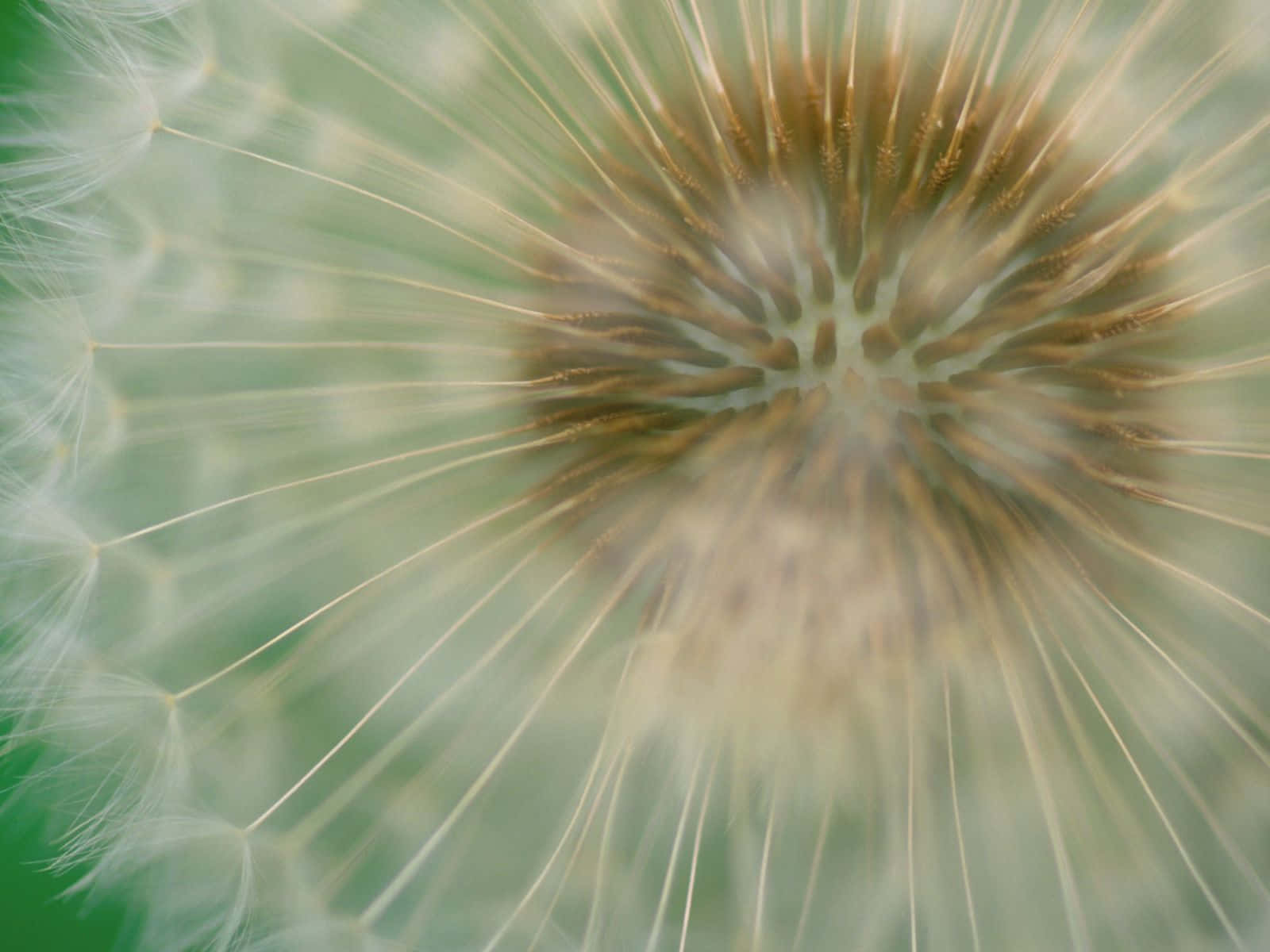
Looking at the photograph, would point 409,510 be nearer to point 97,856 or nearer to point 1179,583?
point 97,856

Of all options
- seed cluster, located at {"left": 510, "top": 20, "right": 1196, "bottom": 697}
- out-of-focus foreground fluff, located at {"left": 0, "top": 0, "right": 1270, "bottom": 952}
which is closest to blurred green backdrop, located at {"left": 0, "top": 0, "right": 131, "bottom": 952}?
out-of-focus foreground fluff, located at {"left": 0, "top": 0, "right": 1270, "bottom": 952}

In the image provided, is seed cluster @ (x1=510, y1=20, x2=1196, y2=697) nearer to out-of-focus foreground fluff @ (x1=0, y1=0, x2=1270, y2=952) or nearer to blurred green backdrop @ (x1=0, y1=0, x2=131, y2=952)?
out-of-focus foreground fluff @ (x1=0, y1=0, x2=1270, y2=952)

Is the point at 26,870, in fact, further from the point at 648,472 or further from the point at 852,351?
the point at 852,351

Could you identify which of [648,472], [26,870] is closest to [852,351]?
[648,472]

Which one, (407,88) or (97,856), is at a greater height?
(407,88)

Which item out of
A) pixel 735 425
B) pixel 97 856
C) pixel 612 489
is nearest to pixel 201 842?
pixel 97 856

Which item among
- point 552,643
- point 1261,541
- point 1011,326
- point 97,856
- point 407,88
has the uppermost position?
point 407,88

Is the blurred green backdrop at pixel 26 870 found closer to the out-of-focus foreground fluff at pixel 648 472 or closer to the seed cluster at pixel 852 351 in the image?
the out-of-focus foreground fluff at pixel 648 472
